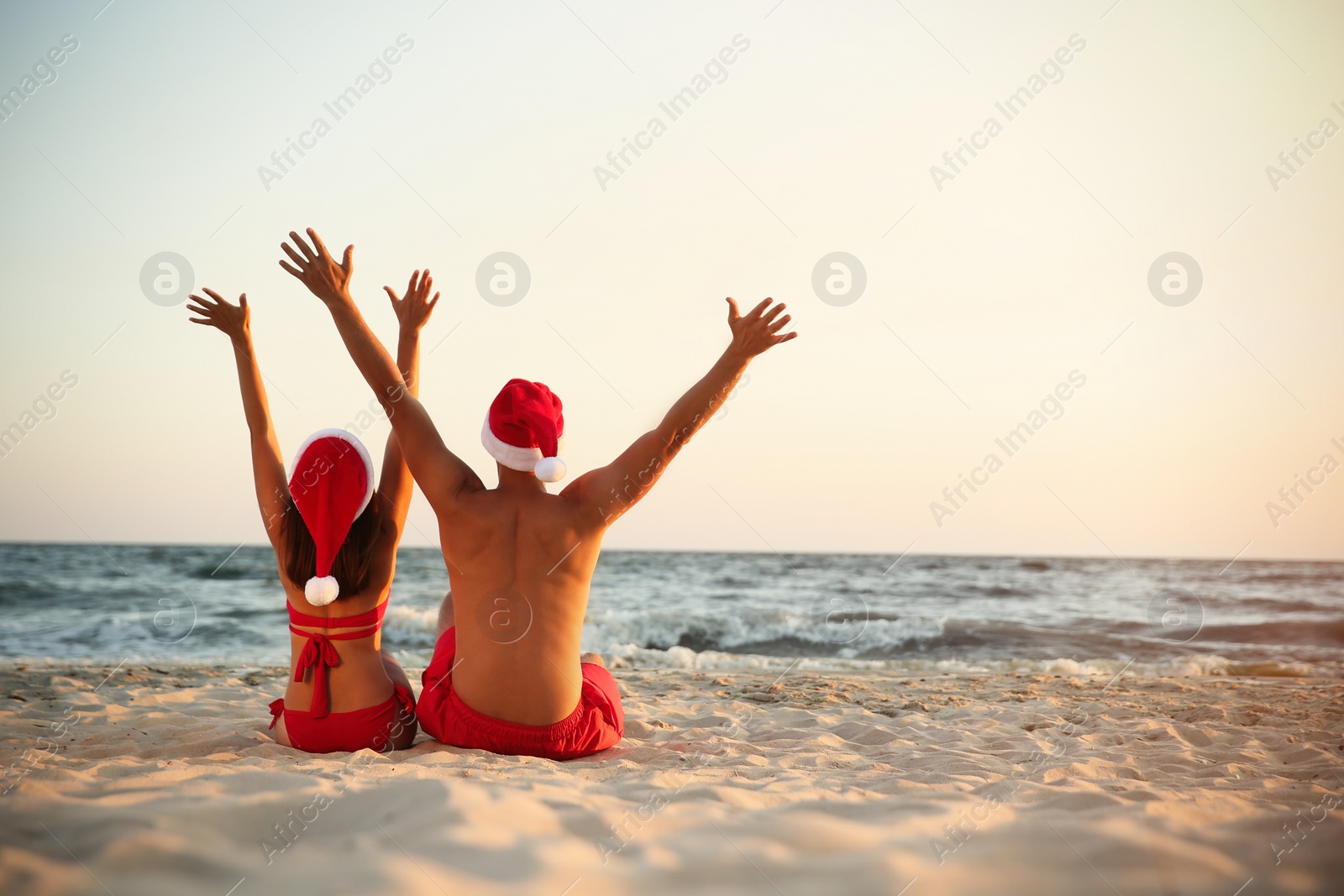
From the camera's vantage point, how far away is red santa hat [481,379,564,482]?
3.34 meters

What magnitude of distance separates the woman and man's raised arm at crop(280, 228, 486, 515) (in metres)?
0.25

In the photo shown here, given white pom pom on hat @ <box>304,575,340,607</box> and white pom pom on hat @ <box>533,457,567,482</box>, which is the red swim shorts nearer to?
white pom pom on hat @ <box>304,575,340,607</box>

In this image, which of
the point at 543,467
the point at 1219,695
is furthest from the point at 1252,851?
the point at 1219,695

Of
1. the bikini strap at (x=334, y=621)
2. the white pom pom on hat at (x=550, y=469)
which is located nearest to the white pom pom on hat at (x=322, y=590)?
the bikini strap at (x=334, y=621)

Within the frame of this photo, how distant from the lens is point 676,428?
3.23 m

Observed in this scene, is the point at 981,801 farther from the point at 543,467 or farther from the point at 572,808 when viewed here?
the point at 543,467

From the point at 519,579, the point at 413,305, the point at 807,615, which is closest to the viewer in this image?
the point at 519,579

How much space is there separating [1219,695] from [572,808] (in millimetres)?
5917

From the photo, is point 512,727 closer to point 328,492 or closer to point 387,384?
point 328,492

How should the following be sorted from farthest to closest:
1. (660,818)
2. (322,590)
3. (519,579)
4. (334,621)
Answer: (334,621), (519,579), (322,590), (660,818)

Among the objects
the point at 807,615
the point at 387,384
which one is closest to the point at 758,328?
the point at 387,384

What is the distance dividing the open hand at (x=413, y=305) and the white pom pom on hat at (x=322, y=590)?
3.91 feet

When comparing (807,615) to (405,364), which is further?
(807,615)

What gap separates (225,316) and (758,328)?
230cm
